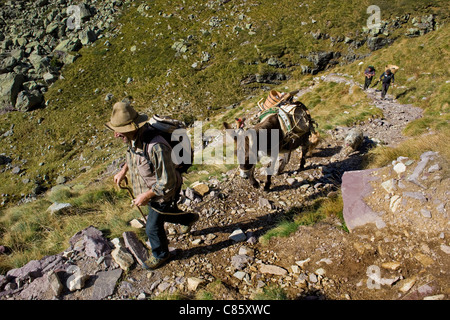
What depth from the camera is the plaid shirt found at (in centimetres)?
357

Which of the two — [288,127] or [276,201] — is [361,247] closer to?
[276,201]

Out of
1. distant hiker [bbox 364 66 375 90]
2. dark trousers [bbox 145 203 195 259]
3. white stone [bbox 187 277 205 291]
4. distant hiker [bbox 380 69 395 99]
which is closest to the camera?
white stone [bbox 187 277 205 291]

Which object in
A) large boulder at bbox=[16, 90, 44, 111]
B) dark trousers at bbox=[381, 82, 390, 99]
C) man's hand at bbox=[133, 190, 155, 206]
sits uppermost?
man's hand at bbox=[133, 190, 155, 206]

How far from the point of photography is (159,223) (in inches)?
165

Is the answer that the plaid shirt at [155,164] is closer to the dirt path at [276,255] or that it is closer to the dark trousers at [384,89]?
the dirt path at [276,255]

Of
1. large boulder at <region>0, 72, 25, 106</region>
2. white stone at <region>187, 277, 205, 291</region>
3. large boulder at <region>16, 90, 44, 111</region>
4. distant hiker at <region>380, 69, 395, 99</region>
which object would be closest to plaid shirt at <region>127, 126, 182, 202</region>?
white stone at <region>187, 277, 205, 291</region>

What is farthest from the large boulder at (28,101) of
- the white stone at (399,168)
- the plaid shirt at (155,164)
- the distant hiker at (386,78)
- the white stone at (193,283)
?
the white stone at (399,168)

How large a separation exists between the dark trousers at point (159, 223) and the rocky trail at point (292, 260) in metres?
0.38

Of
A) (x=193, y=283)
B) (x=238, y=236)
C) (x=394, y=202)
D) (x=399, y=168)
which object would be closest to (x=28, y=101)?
(x=238, y=236)

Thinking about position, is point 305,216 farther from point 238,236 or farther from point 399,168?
point 399,168

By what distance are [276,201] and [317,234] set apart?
170cm

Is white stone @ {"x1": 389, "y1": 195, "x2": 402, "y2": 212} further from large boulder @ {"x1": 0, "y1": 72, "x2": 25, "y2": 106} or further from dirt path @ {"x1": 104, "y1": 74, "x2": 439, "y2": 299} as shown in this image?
large boulder @ {"x1": 0, "y1": 72, "x2": 25, "y2": 106}

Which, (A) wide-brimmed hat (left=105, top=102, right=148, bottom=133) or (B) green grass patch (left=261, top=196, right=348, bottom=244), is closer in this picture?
A: (A) wide-brimmed hat (left=105, top=102, right=148, bottom=133)
